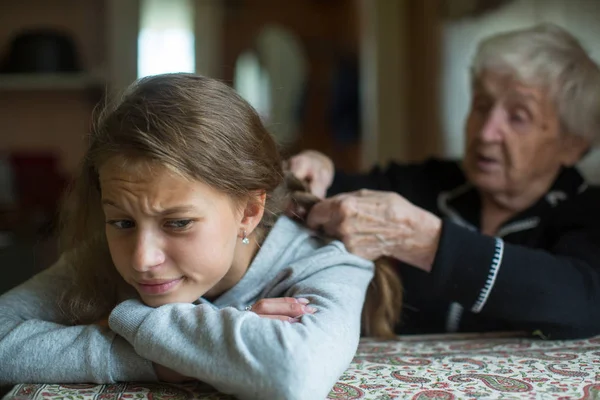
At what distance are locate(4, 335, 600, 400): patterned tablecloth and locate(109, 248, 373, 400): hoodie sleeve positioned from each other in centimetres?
6

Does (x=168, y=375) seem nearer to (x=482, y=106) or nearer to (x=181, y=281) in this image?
(x=181, y=281)

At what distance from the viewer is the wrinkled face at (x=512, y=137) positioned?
1.55 metres

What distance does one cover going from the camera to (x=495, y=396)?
927 millimetres

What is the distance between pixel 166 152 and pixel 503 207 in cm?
95

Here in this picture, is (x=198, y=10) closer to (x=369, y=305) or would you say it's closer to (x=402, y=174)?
(x=402, y=174)

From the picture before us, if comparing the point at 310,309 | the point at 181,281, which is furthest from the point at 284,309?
the point at 181,281

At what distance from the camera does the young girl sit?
88cm

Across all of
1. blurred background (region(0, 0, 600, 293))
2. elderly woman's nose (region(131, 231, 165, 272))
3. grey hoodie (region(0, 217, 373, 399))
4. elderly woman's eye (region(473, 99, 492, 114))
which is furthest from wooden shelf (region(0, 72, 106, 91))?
elderly woman's nose (region(131, 231, 165, 272))

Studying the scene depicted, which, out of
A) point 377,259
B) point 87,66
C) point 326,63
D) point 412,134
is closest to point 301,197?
point 377,259

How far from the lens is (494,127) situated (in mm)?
1552

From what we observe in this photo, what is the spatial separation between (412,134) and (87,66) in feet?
5.75

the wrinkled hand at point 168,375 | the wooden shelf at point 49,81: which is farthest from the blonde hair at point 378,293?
the wooden shelf at point 49,81

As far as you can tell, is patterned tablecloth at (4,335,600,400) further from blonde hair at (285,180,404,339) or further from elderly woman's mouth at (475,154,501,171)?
elderly woman's mouth at (475,154,501,171)

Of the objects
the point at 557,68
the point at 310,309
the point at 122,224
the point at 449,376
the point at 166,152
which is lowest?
the point at 449,376
